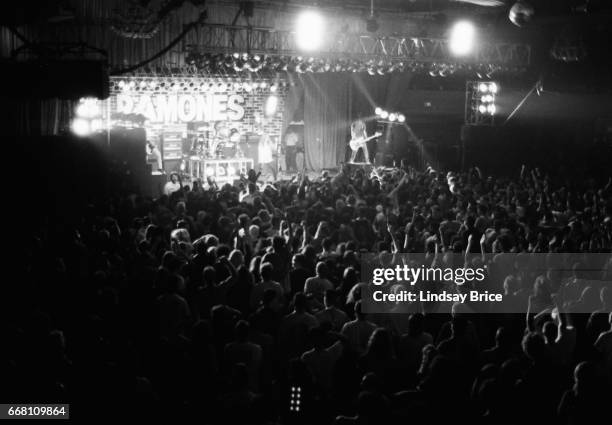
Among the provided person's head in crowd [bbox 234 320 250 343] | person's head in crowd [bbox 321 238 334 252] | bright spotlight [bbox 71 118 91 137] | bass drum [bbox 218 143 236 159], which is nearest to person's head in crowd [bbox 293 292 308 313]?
person's head in crowd [bbox 234 320 250 343]

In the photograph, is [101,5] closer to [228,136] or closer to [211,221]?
[228,136]

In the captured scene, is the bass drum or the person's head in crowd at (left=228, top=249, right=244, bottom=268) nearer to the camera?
the person's head in crowd at (left=228, top=249, right=244, bottom=268)

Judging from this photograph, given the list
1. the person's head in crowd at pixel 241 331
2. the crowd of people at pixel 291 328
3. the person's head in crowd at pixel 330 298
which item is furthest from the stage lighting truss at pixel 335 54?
the person's head in crowd at pixel 241 331

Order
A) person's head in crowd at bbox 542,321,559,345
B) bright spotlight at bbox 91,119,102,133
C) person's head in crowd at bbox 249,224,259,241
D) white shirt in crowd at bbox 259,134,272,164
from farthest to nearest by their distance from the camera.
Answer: white shirt in crowd at bbox 259,134,272,164, bright spotlight at bbox 91,119,102,133, person's head in crowd at bbox 249,224,259,241, person's head in crowd at bbox 542,321,559,345

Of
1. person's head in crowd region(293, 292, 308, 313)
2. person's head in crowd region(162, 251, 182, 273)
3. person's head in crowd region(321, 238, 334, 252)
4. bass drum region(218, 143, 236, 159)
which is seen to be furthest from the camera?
bass drum region(218, 143, 236, 159)

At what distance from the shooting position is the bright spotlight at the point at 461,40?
1977cm

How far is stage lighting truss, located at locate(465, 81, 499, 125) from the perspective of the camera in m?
21.6

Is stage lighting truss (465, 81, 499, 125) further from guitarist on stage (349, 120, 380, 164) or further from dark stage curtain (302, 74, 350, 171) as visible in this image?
dark stage curtain (302, 74, 350, 171)

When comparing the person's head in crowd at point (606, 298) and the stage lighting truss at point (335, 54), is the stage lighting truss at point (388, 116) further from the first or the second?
the person's head in crowd at point (606, 298)

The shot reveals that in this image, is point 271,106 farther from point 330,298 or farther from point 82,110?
point 330,298

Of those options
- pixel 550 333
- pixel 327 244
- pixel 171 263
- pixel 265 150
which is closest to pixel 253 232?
pixel 327 244

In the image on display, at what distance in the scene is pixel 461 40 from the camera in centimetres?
1975

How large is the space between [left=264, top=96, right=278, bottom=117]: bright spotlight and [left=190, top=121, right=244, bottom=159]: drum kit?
1.32m

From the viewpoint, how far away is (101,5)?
55.3 ft
